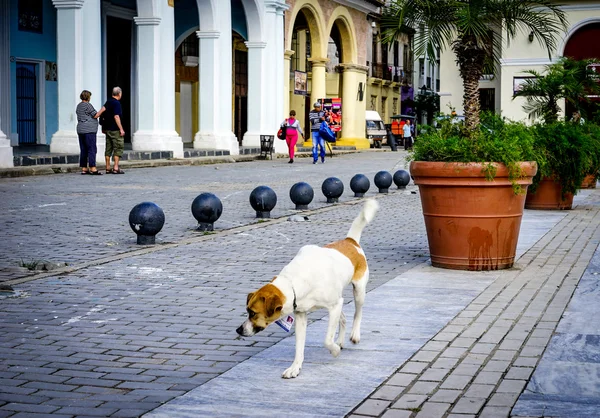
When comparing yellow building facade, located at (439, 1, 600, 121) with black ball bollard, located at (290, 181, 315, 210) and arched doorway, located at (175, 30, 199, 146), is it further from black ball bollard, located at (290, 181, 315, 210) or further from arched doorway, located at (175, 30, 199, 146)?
black ball bollard, located at (290, 181, 315, 210)

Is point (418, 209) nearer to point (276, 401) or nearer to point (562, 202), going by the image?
point (562, 202)

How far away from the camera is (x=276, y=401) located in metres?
4.51

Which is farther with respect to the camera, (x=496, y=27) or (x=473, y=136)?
(x=496, y=27)

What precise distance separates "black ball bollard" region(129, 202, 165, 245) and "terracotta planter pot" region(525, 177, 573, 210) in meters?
6.63

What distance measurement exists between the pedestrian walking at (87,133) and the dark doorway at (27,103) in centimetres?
802

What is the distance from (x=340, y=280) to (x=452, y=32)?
6.07 m

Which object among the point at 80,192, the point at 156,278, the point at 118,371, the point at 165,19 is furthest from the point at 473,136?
the point at 165,19

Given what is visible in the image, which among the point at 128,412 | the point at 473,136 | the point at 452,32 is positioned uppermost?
the point at 452,32

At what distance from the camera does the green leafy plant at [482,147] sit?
8.49m

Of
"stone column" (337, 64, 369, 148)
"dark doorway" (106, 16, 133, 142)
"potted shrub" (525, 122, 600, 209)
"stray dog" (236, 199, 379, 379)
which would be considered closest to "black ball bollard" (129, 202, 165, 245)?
"stray dog" (236, 199, 379, 379)

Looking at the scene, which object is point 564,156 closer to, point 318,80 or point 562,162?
point 562,162

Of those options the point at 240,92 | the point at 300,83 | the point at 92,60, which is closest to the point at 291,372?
the point at 92,60

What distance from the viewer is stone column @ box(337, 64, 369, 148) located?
157 feet

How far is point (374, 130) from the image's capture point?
181 ft
